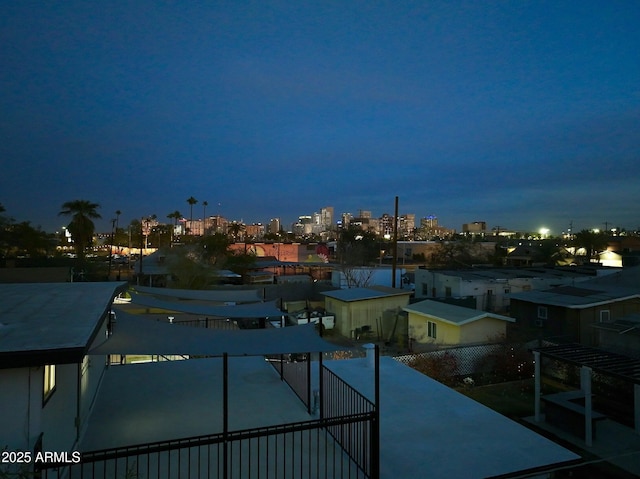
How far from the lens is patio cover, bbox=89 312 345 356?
18.2ft

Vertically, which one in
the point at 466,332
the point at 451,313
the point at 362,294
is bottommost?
the point at 466,332

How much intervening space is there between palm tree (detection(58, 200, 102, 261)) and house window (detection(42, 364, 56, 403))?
109 feet

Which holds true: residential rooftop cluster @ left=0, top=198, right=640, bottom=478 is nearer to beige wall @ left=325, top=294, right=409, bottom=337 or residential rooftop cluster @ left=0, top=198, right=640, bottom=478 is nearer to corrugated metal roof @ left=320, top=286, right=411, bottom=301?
beige wall @ left=325, top=294, right=409, bottom=337

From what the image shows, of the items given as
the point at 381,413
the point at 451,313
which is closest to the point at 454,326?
the point at 451,313

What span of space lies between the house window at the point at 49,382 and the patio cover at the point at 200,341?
0.47 meters

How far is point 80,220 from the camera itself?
113 feet

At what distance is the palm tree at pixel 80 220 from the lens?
112 ft

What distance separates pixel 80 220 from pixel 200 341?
1345 inches

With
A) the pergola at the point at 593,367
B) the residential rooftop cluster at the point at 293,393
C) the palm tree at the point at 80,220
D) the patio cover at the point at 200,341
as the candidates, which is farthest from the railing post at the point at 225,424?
the palm tree at the point at 80,220

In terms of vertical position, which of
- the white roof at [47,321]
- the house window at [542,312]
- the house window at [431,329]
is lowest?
the house window at [431,329]

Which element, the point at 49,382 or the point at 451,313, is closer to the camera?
the point at 49,382

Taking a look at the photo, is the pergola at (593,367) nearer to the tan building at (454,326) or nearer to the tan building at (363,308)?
the tan building at (454,326)

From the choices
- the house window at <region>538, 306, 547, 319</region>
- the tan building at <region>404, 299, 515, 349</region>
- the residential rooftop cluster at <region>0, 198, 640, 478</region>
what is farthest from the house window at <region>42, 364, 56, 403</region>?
the house window at <region>538, 306, 547, 319</region>

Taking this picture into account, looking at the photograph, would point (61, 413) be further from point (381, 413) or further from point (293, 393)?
point (381, 413)
